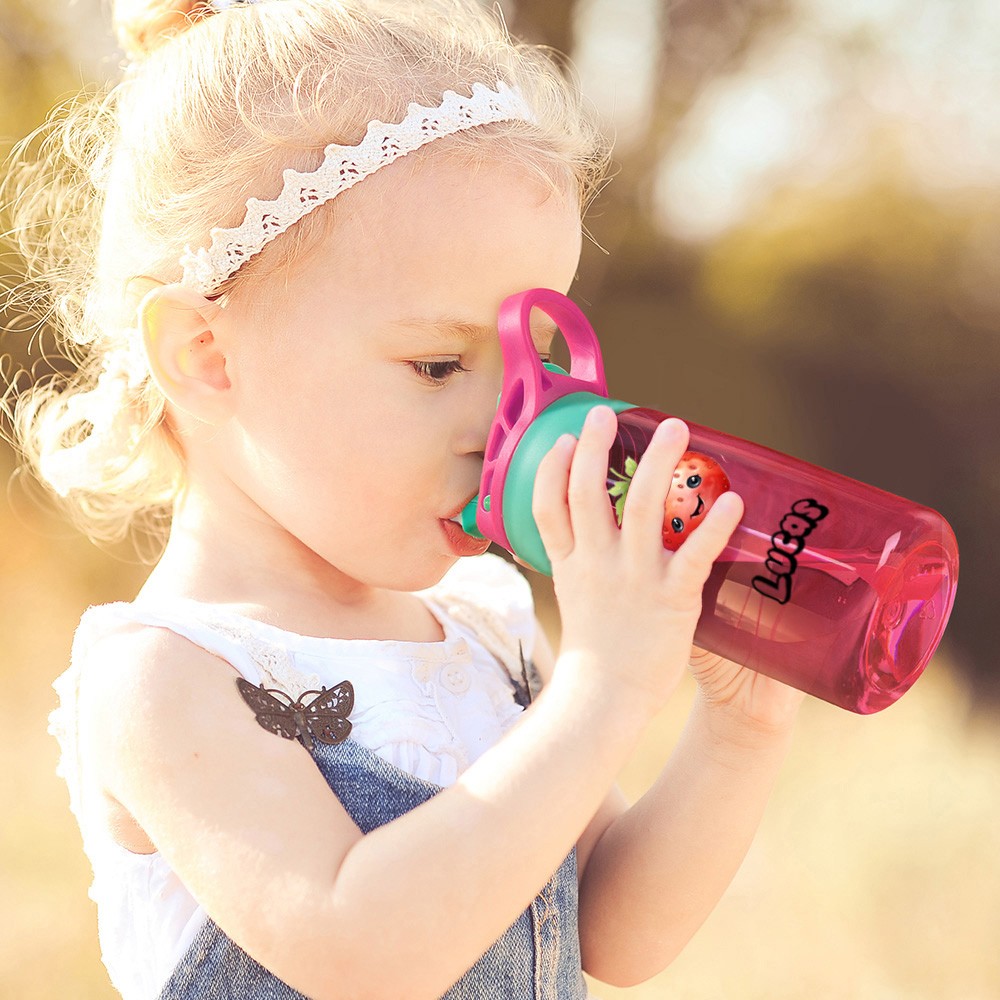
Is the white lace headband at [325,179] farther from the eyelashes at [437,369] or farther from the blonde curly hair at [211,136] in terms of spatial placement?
the eyelashes at [437,369]

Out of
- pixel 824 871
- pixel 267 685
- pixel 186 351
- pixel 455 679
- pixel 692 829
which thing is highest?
pixel 186 351

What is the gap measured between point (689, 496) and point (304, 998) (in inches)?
22.1

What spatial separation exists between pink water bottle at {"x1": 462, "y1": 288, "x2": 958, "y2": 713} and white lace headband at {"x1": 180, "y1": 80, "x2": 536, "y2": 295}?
33 centimetres

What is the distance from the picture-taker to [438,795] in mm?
905

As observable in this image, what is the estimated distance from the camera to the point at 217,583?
1.16 metres

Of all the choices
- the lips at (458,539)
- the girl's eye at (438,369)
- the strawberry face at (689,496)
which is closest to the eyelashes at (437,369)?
the girl's eye at (438,369)

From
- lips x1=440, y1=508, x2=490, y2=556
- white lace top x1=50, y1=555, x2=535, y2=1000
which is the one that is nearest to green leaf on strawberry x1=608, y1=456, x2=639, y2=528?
lips x1=440, y1=508, x2=490, y2=556

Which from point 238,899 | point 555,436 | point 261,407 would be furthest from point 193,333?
point 238,899

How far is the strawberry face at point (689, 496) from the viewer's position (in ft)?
2.97

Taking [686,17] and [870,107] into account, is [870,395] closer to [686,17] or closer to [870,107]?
[870,107]

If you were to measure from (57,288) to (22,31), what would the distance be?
2.35 m

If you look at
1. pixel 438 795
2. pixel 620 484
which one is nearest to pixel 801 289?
pixel 620 484

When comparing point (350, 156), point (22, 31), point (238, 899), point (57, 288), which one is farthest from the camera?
point (22, 31)

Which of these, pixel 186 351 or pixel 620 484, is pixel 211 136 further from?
pixel 620 484
